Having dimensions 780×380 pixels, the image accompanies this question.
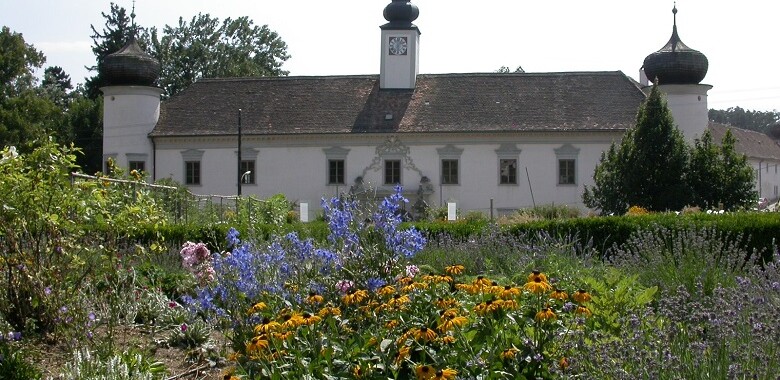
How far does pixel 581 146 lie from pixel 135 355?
31315 millimetres

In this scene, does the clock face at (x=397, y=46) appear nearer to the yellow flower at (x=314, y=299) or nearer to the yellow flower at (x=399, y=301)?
the yellow flower at (x=314, y=299)

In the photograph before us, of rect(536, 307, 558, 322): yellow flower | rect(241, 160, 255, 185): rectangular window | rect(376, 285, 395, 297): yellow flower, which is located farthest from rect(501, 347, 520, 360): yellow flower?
rect(241, 160, 255, 185): rectangular window

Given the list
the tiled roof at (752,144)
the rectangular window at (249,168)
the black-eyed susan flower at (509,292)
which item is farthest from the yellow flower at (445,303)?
the tiled roof at (752,144)

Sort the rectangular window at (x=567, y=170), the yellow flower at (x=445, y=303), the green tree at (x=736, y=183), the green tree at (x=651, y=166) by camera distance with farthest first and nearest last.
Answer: the rectangular window at (x=567, y=170) < the green tree at (x=651, y=166) < the green tree at (x=736, y=183) < the yellow flower at (x=445, y=303)

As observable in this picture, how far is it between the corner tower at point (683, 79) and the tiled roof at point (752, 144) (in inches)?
551

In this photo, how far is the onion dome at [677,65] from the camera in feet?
117

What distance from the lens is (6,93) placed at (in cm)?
4497

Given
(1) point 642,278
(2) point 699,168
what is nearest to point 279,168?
(2) point 699,168

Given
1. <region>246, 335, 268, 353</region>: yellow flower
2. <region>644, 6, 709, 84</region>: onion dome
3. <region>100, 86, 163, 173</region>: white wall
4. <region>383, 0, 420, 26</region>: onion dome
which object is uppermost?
<region>383, 0, 420, 26</region>: onion dome

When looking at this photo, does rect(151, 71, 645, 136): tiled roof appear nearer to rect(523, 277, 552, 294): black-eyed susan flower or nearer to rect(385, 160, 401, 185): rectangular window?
rect(385, 160, 401, 185): rectangular window

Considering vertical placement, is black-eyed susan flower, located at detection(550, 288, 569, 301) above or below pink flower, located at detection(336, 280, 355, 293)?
above

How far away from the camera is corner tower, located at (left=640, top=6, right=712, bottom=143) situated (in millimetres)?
35594

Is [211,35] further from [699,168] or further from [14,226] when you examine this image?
[14,226]

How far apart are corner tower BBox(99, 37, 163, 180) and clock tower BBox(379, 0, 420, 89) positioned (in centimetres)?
947
